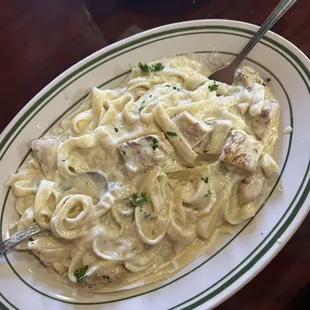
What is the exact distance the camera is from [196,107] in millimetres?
2354

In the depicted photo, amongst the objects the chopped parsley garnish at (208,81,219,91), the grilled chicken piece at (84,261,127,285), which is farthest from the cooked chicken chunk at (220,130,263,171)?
the grilled chicken piece at (84,261,127,285)

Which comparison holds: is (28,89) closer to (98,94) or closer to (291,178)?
(98,94)

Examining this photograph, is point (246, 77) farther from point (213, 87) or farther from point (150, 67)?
point (150, 67)

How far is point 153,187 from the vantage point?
225 cm

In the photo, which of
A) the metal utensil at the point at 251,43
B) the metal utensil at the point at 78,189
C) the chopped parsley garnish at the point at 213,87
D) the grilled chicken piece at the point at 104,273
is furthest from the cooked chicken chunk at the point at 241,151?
the grilled chicken piece at the point at 104,273

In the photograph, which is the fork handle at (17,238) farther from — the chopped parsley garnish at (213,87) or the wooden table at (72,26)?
the chopped parsley garnish at (213,87)

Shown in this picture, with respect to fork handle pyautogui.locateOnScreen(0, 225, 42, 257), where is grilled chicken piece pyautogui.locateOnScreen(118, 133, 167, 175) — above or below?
above

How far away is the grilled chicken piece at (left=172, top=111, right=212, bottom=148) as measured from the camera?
2238 millimetres

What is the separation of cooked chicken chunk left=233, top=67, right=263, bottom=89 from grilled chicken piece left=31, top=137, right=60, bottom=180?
0.93 metres

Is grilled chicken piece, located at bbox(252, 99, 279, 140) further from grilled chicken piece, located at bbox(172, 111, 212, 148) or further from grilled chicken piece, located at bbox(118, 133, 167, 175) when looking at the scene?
grilled chicken piece, located at bbox(118, 133, 167, 175)

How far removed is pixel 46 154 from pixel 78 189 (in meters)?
0.26

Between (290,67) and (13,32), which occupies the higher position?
(13,32)

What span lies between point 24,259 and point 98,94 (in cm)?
88

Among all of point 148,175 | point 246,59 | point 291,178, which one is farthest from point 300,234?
point 246,59
